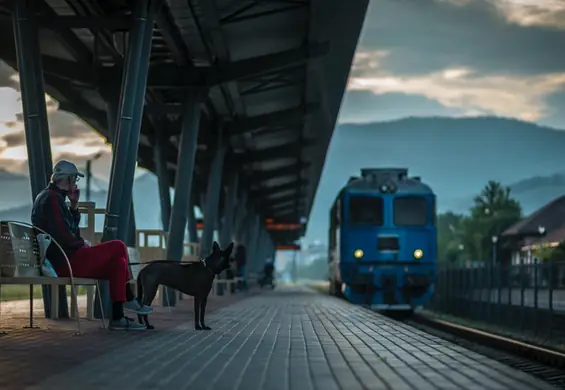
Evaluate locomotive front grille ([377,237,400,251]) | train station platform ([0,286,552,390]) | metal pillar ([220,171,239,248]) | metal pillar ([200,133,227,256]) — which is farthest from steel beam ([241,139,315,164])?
train station platform ([0,286,552,390])

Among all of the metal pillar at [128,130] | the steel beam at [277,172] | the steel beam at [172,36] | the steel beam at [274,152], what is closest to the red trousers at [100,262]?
the metal pillar at [128,130]

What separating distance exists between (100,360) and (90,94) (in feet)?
73.4

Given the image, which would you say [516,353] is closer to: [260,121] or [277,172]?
[260,121]

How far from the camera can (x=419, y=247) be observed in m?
27.5

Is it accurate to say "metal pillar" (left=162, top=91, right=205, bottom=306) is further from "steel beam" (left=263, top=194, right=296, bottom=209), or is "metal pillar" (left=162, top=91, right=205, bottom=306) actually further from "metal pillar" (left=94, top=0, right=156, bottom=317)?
"steel beam" (left=263, top=194, right=296, bottom=209)

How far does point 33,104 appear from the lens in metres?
14.8

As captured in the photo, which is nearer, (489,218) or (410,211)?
(410,211)

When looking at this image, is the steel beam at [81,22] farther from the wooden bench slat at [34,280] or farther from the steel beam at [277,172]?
the steel beam at [277,172]

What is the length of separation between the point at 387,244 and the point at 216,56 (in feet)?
22.7

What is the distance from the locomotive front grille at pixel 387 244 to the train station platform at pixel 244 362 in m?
15.5

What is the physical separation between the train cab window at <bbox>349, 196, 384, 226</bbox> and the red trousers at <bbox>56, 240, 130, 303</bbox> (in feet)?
58.4

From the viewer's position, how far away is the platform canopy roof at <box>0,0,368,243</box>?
19.5 metres

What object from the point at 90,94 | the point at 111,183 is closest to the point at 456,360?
the point at 111,183

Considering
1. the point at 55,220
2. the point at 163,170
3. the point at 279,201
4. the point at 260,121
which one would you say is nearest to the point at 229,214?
the point at 260,121
